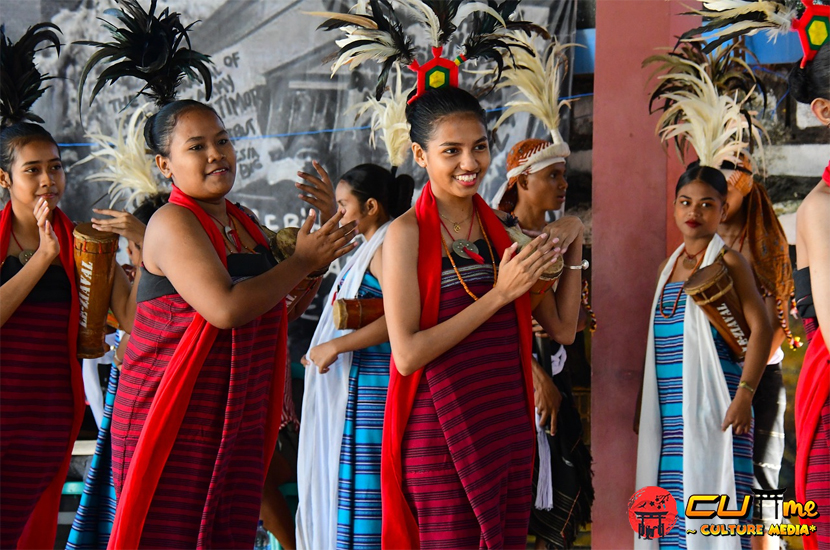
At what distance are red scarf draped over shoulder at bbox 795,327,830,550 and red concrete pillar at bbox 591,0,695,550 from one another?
6.87ft

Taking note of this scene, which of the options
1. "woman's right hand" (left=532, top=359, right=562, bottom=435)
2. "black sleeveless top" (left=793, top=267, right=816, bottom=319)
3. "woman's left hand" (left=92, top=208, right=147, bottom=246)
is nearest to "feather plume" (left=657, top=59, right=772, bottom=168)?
"woman's right hand" (left=532, top=359, right=562, bottom=435)

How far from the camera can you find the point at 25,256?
10.9 ft

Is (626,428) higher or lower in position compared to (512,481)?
higher

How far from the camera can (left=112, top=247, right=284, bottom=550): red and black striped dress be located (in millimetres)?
2385

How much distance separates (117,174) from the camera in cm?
434

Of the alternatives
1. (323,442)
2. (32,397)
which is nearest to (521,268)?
(323,442)

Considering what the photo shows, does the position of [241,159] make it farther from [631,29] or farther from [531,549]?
[531,549]

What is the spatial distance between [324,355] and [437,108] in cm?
126

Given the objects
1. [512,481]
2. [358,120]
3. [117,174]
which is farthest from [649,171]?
[117,174]

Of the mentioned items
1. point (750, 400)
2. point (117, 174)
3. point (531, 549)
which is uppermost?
point (117, 174)

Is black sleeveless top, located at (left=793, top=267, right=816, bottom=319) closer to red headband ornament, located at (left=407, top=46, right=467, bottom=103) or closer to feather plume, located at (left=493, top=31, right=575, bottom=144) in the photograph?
red headband ornament, located at (left=407, top=46, right=467, bottom=103)

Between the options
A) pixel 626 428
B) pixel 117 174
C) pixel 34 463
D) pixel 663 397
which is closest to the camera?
pixel 34 463

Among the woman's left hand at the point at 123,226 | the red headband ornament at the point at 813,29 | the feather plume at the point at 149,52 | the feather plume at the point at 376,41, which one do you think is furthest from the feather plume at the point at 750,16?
the woman's left hand at the point at 123,226

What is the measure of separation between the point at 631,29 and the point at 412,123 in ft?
7.91
